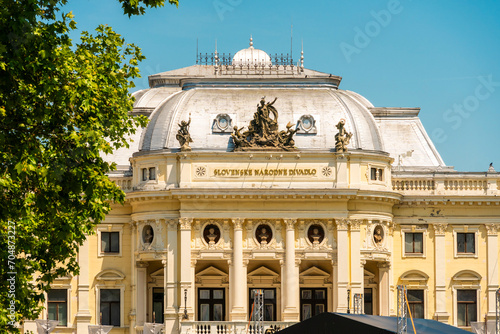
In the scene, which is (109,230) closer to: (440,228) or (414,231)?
(414,231)

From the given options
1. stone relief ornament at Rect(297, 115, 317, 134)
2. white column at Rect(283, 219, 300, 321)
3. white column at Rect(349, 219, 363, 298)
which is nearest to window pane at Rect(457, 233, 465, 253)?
white column at Rect(349, 219, 363, 298)

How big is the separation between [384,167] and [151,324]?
18.3 metres

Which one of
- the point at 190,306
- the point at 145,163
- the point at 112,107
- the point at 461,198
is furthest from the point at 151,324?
the point at 112,107

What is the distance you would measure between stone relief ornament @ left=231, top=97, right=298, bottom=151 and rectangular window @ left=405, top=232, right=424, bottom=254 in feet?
33.8

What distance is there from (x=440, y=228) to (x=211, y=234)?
15449mm

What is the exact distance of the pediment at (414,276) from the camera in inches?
3433

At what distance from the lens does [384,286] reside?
8594 cm

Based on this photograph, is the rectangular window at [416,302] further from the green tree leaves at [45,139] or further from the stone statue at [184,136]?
the green tree leaves at [45,139]

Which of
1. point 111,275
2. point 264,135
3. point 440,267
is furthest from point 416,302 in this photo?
point 111,275

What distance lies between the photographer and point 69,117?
49469 millimetres

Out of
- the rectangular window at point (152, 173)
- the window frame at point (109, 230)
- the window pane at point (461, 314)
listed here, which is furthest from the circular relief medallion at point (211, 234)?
the window pane at point (461, 314)

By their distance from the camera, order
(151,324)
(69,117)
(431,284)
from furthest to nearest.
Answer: (431,284) → (151,324) → (69,117)

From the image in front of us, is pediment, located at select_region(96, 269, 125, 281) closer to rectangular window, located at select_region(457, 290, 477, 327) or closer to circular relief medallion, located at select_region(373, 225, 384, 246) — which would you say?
A: circular relief medallion, located at select_region(373, 225, 384, 246)

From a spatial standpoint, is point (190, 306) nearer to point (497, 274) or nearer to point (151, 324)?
point (151, 324)
